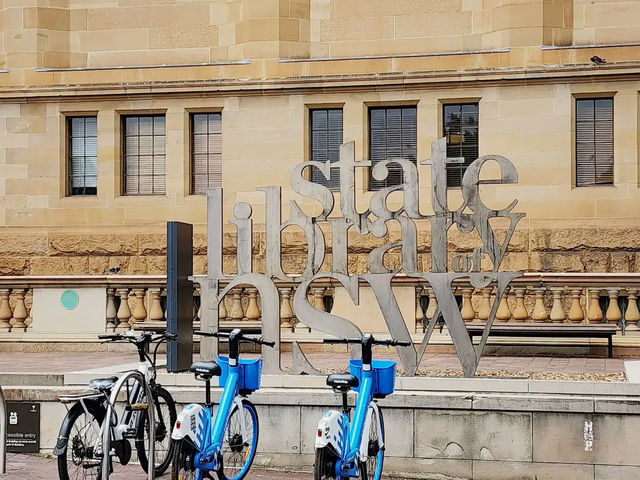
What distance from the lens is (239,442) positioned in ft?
36.9

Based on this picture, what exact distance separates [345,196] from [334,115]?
32.1 feet

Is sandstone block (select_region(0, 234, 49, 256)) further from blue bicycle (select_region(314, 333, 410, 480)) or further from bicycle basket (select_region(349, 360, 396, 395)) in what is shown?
bicycle basket (select_region(349, 360, 396, 395))

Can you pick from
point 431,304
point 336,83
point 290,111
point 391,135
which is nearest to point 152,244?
point 290,111

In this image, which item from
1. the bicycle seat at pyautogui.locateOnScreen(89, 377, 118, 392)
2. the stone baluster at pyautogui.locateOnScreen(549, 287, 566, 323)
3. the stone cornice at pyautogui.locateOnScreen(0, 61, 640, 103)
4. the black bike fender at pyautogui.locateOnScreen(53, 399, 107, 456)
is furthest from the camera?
the stone cornice at pyautogui.locateOnScreen(0, 61, 640, 103)

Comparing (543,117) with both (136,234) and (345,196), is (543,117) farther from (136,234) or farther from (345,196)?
(345,196)

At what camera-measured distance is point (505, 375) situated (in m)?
14.1

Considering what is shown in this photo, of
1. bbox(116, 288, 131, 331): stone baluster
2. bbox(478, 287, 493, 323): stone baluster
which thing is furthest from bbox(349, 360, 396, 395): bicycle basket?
bbox(116, 288, 131, 331): stone baluster

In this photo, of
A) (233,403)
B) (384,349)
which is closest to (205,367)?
(233,403)

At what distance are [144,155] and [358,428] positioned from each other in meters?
15.0

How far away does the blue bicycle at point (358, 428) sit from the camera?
9898mm

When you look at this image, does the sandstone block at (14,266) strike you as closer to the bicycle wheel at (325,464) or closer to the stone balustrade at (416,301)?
the stone balustrade at (416,301)

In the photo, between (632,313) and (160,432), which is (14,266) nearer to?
(632,313)

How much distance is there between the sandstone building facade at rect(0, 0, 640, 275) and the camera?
2203 cm

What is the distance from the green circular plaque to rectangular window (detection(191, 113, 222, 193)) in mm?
4378
